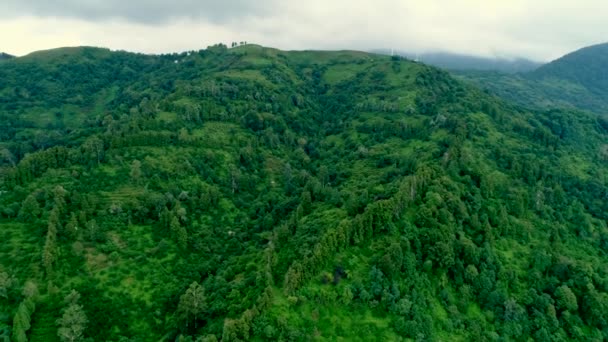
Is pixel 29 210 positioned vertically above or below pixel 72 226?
above

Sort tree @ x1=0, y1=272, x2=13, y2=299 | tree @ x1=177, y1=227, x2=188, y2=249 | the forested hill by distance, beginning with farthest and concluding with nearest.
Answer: tree @ x1=177, y1=227, x2=188, y2=249
the forested hill
tree @ x1=0, y1=272, x2=13, y2=299

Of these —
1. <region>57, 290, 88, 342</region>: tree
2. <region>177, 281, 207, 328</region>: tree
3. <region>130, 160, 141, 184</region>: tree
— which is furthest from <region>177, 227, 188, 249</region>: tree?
<region>57, 290, 88, 342</region>: tree

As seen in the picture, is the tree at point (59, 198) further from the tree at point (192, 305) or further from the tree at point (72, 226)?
the tree at point (192, 305)

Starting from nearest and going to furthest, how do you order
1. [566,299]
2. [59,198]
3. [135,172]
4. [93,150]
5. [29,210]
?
1. [566,299]
2. [29,210]
3. [59,198]
4. [135,172]
5. [93,150]

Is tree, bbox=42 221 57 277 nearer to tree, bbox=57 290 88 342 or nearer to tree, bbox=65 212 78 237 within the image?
tree, bbox=65 212 78 237

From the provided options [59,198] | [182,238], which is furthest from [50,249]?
[182,238]

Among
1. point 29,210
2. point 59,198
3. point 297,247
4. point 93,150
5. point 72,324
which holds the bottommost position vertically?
point 72,324

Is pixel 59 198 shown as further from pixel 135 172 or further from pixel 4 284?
pixel 4 284
